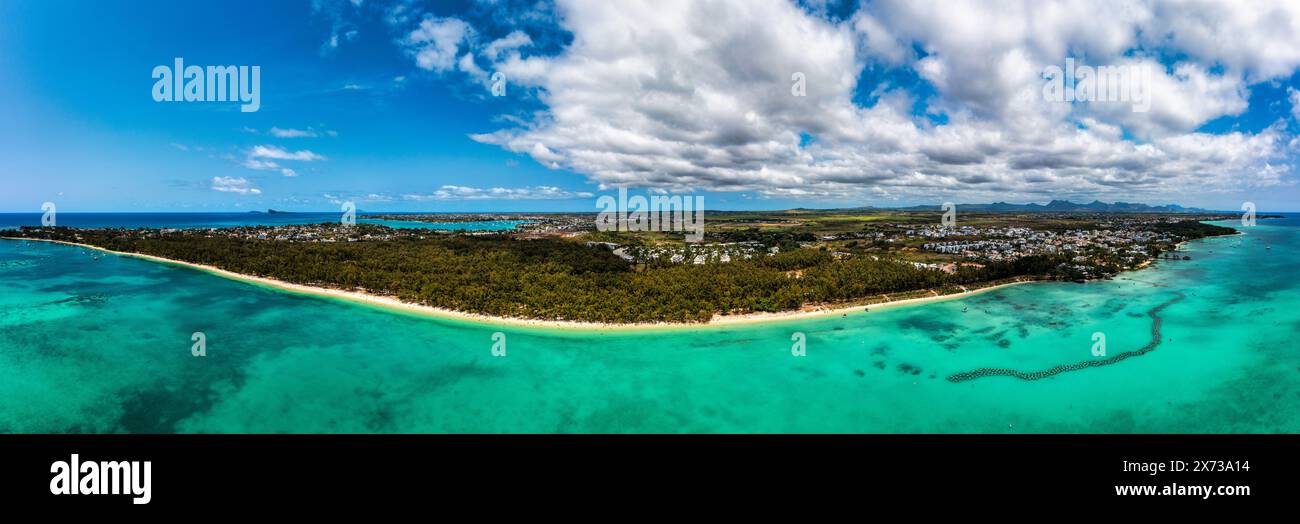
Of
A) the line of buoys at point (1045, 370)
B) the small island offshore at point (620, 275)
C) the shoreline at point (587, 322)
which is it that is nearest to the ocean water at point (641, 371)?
the line of buoys at point (1045, 370)

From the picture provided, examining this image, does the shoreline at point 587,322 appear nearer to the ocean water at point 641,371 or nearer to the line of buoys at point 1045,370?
the ocean water at point 641,371

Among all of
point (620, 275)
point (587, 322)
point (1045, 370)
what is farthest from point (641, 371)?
point (1045, 370)

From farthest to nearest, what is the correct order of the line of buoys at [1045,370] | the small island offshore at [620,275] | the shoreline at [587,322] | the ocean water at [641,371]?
the small island offshore at [620,275], the shoreline at [587,322], the line of buoys at [1045,370], the ocean water at [641,371]

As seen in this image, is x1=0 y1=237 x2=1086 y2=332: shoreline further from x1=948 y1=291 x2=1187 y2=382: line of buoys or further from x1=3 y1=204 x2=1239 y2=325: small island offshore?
x1=948 y1=291 x2=1187 y2=382: line of buoys

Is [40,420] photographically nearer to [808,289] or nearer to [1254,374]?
[808,289]

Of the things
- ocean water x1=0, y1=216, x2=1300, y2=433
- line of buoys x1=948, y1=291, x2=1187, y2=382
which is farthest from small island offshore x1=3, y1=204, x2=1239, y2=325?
line of buoys x1=948, y1=291, x2=1187, y2=382

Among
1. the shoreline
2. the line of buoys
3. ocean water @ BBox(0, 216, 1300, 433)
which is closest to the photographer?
ocean water @ BBox(0, 216, 1300, 433)

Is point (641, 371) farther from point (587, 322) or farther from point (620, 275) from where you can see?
point (620, 275)

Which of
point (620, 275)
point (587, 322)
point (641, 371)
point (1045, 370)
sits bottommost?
point (641, 371)
